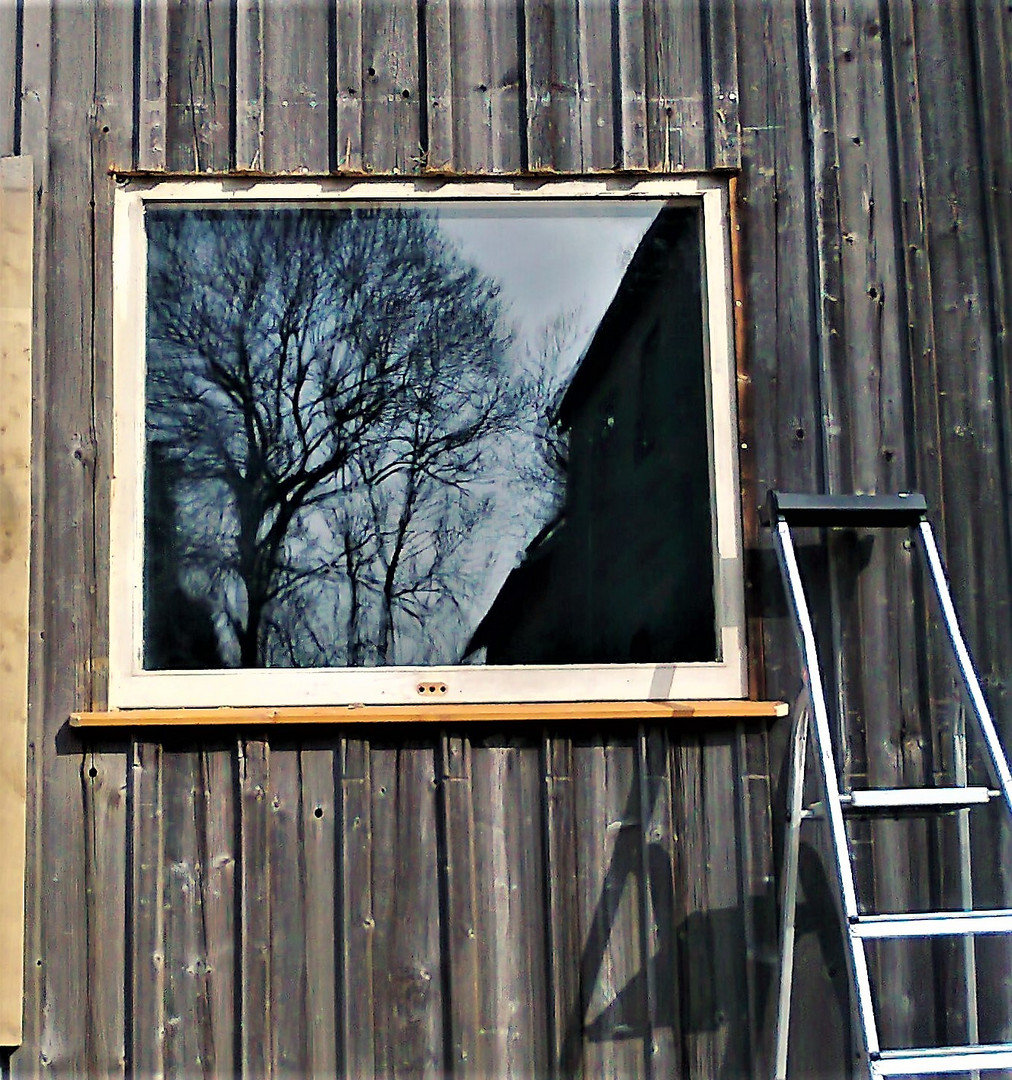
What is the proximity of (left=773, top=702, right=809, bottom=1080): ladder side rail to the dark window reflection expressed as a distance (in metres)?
0.30

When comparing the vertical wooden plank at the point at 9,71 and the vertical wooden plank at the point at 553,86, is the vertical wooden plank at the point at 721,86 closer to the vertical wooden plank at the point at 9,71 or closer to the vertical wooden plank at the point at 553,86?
the vertical wooden plank at the point at 553,86

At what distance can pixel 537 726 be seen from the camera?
2.44 meters

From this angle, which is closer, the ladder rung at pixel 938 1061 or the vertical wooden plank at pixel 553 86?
the ladder rung at pixel 938 1061

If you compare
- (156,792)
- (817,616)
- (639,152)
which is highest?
(639,152)

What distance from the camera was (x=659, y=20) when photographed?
266 cm

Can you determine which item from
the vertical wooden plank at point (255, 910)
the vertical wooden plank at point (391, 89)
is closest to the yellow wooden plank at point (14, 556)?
the vertical wooden plank at point (255, 910)

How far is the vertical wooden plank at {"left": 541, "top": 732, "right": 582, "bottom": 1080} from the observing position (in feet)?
7.88

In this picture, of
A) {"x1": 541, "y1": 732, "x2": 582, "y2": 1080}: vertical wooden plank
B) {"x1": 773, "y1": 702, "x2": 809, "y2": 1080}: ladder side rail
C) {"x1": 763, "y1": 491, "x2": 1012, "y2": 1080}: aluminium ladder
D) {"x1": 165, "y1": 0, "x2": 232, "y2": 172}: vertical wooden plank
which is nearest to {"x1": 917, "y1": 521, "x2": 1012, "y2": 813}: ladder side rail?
{"x1": 763, "y1": 491, "x2": 1012, "y2": 1080}: aluminium ladder

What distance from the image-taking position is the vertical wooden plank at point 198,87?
2.58 m

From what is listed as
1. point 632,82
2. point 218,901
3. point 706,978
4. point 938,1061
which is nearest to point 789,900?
point 706,978

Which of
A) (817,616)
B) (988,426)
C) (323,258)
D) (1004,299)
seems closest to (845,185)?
(1004,299)

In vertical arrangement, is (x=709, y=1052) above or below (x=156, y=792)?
below

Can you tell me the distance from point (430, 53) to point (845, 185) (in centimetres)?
99

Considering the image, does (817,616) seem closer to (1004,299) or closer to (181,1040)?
(1004,299)
